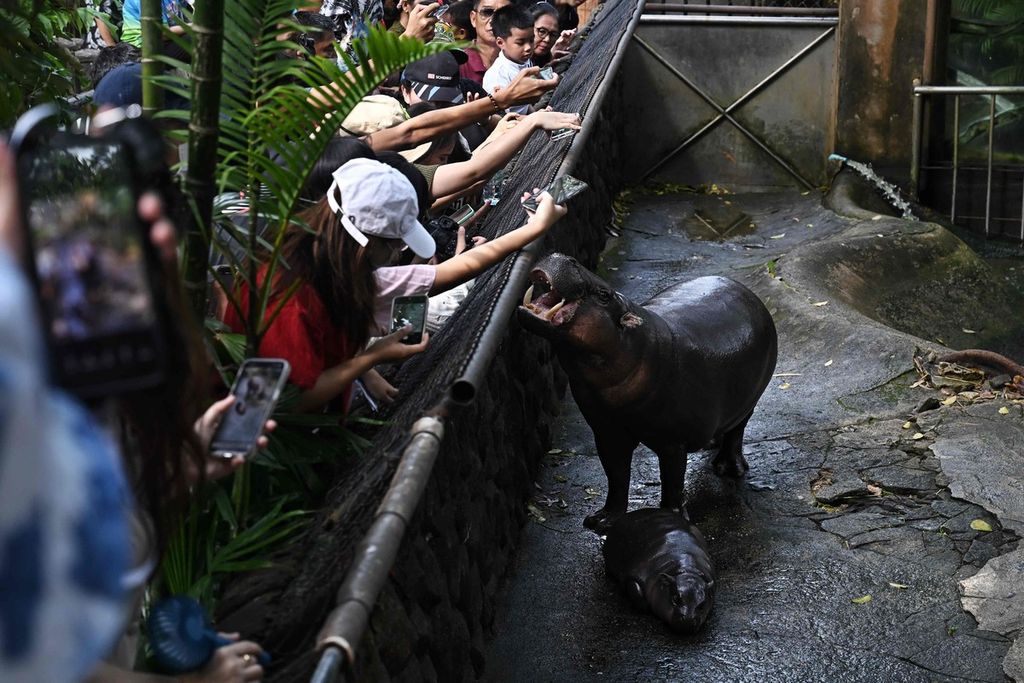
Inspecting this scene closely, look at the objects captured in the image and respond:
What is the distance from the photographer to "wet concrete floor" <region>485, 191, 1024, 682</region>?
4070mm

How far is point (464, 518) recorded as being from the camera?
3.96 meters

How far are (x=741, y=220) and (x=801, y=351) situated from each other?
3.32 m

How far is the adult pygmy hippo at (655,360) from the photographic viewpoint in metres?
4.41

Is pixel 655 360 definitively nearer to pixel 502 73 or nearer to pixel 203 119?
pixel 203 119

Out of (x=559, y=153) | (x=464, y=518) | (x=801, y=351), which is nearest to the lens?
(x=464, y=518)

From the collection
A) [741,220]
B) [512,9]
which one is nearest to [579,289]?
[512,9]

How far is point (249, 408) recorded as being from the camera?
88.2 inches

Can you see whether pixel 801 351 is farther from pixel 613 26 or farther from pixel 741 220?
pixel 613 26

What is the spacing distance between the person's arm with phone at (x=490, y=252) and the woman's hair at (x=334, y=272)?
54cm

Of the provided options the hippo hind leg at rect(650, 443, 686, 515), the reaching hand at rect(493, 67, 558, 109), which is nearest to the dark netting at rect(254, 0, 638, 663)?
the reaching hand at rect(493, 67, 558, 109)

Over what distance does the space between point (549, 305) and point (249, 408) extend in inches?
89.7

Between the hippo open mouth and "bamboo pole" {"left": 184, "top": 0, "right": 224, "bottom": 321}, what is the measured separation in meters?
1.68

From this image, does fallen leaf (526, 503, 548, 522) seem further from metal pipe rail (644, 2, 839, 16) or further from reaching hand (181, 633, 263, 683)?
metal pipe rail (644, 2, 839, 16)

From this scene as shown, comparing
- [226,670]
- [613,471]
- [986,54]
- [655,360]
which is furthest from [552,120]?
[986,54]
